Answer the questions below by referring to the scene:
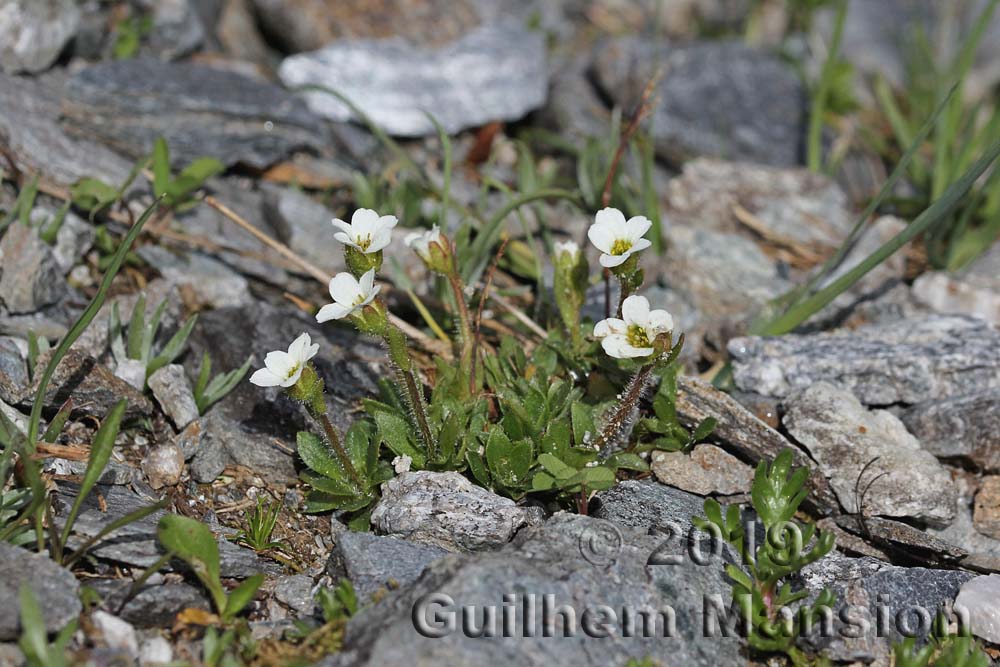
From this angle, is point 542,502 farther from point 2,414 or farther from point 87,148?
point 87,148

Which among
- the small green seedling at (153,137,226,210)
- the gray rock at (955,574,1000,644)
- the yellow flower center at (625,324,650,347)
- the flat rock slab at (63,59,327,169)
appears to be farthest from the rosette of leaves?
the flat rock slab at (63,59,327,169)

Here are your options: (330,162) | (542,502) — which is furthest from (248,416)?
(330,162)

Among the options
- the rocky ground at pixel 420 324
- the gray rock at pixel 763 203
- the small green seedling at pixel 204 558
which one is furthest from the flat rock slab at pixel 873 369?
the small green seedling at pixel 204 558

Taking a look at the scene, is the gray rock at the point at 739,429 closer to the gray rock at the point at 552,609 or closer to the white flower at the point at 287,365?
the gray rock at the point at 552,609

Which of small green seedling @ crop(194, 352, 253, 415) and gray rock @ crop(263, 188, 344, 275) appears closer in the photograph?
small green seedling @ crop(194, 352, 253, 415)

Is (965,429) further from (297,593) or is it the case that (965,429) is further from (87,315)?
(87,315)

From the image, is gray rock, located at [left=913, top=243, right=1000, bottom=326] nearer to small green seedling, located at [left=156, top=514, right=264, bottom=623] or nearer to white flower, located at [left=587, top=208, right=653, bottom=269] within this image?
white flower, located at [left=587, top=208, right=653, bottom=269]
